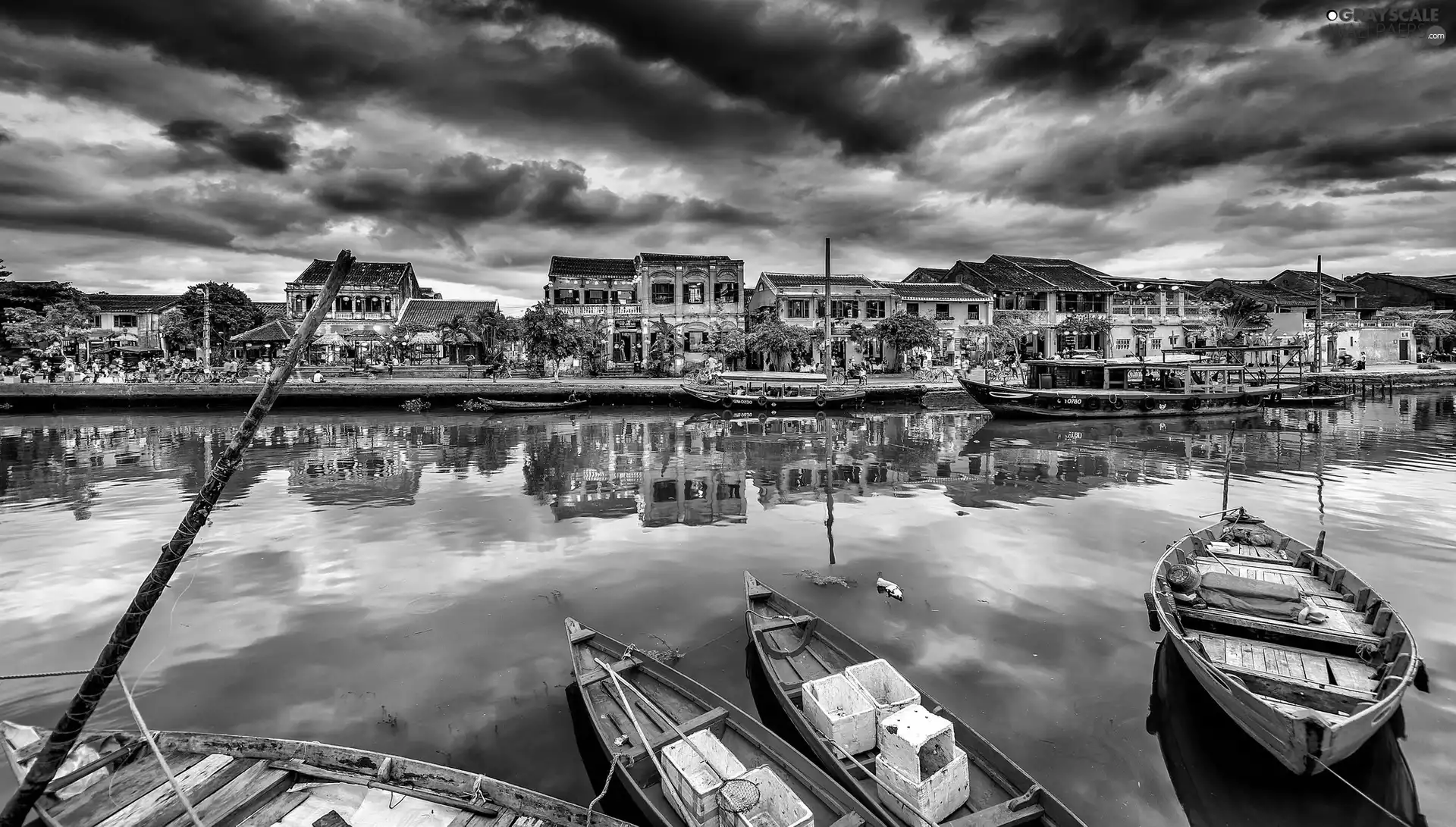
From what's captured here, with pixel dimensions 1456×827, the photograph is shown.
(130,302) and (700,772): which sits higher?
(130,302)

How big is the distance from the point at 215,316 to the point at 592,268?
3071cm

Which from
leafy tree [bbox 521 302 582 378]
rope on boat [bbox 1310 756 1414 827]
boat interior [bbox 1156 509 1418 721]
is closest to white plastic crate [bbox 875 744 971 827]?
boat interior [bbox 1156 509 1418 721]

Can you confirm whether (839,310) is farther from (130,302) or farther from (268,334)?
(130,302)

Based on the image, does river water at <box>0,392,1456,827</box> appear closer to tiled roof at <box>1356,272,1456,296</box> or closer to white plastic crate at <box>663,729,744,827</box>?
white plastic crate at <box>663,729,744,827</box>

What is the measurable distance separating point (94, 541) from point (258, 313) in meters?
54.4

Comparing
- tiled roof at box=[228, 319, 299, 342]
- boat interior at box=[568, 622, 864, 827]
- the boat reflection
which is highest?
tiled roof at box=[228, 319, 299, 342]

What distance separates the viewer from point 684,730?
5.82 metres

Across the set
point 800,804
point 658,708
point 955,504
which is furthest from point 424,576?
point 955,504

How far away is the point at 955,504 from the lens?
1645 centimetres

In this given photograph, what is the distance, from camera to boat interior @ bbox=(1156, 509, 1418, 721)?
611 centimetres

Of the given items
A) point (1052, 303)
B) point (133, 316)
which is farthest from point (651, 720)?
point (133, 316)

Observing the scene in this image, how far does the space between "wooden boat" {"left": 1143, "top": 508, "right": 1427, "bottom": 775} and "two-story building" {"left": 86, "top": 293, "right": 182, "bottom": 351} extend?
6953 centimetres

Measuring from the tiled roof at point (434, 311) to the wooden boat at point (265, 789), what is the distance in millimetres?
49982

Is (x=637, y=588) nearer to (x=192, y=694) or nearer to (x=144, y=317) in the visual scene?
(x=192, y=694)
